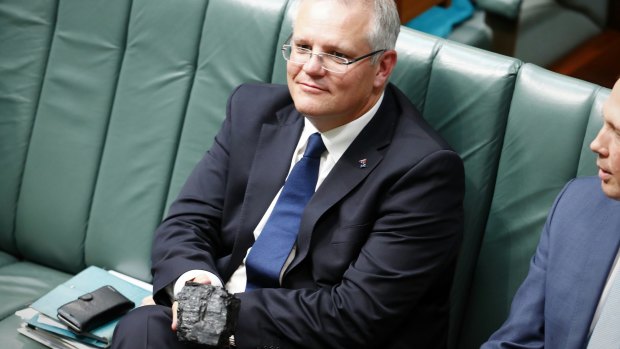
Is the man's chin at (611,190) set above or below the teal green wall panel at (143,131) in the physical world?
above

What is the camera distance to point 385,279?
2.04m

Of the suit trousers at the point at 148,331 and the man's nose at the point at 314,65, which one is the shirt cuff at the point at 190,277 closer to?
the suit trousers at the point at 148,331

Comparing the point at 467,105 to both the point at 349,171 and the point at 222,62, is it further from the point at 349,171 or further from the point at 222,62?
the point at 222,62

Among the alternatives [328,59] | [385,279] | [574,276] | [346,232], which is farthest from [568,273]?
[328,59]

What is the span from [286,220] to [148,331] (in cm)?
43

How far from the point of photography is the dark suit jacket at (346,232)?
2.07 meters

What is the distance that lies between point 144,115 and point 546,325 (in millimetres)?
1346

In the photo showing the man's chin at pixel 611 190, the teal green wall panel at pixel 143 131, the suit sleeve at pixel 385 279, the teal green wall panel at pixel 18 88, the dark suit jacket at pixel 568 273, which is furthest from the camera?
the teal green wall panel at pixel 18 88

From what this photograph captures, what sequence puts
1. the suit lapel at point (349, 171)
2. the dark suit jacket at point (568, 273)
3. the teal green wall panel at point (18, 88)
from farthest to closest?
the teal green wall panel at point (18, 88)
the suit lapel at point (349, 171)
the dark suit jacket at point (568, 273)

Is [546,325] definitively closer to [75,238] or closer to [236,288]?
[236,288]

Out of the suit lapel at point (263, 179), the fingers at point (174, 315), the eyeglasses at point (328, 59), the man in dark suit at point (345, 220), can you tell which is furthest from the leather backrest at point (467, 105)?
the fingers at point (174, 315)

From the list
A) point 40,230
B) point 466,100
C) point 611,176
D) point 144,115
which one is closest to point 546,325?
point 611,176

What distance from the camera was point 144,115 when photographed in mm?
2707

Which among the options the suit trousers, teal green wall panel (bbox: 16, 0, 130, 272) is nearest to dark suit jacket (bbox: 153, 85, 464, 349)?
the suit trousers
